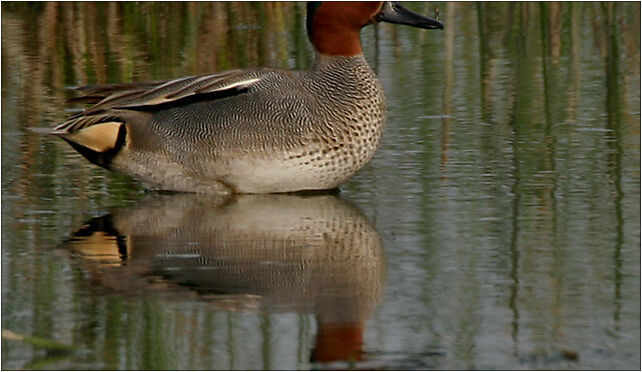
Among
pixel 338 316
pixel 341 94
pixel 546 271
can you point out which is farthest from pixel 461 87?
pixel 338 316

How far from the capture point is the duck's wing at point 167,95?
6758 millimetres

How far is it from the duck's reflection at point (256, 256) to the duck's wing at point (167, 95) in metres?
0.51

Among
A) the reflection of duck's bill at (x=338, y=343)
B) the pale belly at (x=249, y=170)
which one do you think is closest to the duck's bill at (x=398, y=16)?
the pale belly at (x=249, y=170)

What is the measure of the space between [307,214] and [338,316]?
5.55ft

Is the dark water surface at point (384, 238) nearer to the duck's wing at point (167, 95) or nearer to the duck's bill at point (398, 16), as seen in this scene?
the duck's wing at point (167, 95)

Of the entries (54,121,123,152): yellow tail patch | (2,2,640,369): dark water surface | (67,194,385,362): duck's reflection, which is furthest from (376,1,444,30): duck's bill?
(54,121,123,152): yellow tail patch

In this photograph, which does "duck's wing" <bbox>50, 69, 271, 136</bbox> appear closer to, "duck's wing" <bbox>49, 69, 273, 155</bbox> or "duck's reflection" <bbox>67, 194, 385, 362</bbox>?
"duck's wing" <bbox>49, 69, 273, 155</bbox>

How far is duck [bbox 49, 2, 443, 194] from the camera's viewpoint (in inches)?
258

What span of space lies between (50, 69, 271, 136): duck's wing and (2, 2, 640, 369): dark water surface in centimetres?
34

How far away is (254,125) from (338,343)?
256 cm

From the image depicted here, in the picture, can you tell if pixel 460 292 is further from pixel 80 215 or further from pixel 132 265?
pixel 80 215

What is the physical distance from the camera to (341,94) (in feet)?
22.0

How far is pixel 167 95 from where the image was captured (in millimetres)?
6789

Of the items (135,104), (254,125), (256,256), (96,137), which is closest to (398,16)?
(254,125)
